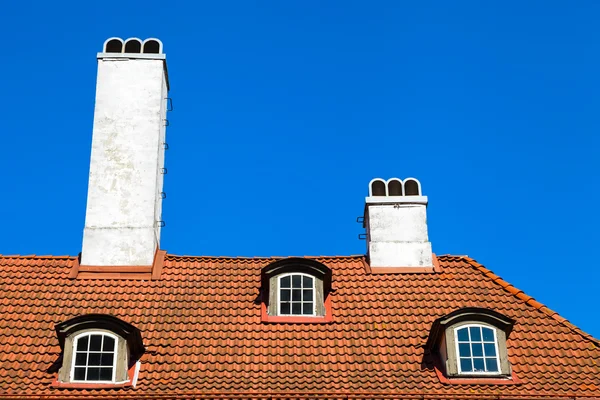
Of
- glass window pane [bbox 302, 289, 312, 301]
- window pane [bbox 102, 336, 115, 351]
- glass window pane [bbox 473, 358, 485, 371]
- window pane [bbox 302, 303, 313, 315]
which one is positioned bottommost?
glass window pane [bbox 473, 358, 485, 371]

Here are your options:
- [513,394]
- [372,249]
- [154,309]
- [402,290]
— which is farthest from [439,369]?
[154,309]

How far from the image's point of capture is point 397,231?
22.1 metres

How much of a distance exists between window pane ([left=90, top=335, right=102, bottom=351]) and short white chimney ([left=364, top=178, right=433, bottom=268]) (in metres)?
6.86

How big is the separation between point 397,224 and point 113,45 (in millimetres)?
8653

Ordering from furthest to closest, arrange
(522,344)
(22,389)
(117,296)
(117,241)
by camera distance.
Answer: (117,241), (117,296), (522,344), (22,389)

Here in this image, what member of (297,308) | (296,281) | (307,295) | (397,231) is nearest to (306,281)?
(296,281)

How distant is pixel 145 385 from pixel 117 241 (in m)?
5.12

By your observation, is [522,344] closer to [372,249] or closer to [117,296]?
[372,249]

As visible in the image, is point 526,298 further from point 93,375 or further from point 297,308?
point 93,375

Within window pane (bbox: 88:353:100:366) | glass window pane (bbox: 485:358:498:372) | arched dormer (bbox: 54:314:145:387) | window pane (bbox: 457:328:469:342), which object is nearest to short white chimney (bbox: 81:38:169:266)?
arched dormer (bbox: 54:314:145:387)

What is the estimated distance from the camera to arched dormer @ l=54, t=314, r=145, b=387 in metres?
17.3

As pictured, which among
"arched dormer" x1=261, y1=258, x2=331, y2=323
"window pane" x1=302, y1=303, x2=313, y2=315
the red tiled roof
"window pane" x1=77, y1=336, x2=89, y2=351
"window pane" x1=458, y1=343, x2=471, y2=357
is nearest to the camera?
the red tiled roof

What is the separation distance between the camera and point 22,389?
660 inches

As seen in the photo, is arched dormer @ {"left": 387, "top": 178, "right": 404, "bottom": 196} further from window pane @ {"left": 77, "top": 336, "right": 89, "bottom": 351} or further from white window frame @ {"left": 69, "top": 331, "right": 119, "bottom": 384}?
window pane @ {"left": 77, "top": 336, "right": 89, "bottom": 351}
